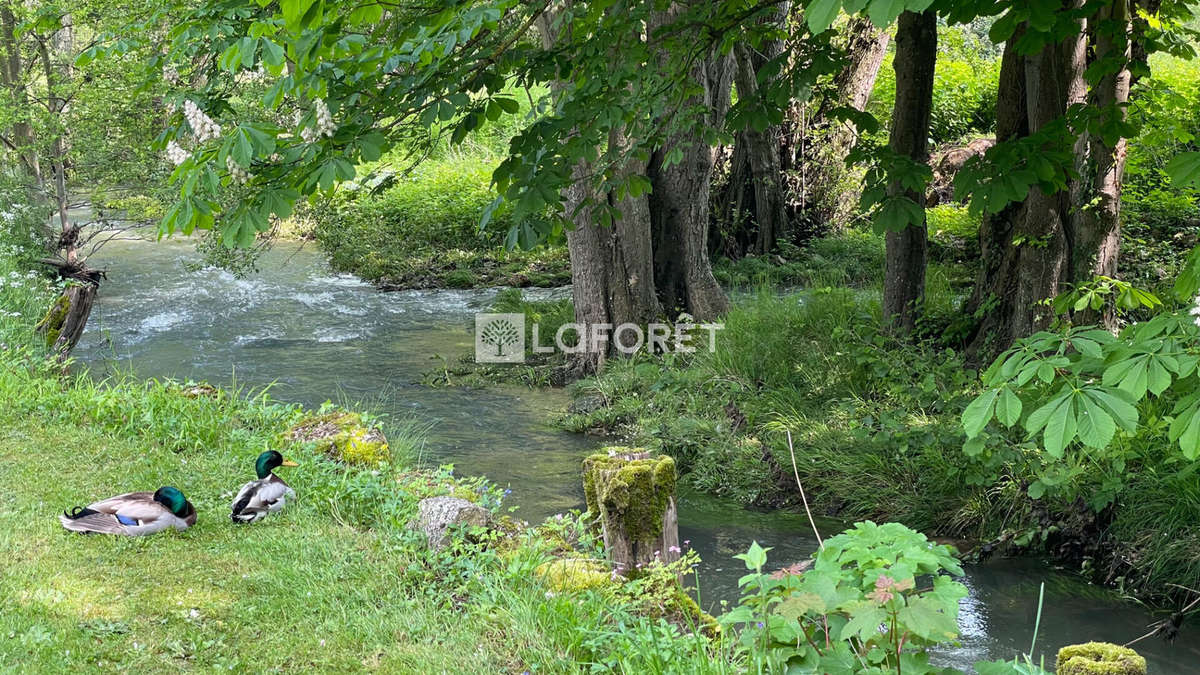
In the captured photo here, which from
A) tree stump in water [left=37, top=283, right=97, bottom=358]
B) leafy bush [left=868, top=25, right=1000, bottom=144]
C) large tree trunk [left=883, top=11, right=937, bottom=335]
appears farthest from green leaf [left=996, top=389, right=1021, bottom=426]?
leafy bush [left=868, top=25, right=1000, bottom=144]

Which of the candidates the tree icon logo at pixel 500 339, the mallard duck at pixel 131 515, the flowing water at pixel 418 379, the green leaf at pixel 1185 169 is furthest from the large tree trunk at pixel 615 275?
the green leaf at pixel 1185 169

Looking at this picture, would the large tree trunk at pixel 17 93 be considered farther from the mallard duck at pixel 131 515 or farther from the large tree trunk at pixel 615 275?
the mallard duck at pixel 131 515

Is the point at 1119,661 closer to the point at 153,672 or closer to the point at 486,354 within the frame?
Result: the point at 153,672

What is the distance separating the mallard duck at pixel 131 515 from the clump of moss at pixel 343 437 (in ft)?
4.06

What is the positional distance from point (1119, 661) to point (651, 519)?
185 cm

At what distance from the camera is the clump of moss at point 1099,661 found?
265 cm

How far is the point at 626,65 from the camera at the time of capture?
5367 millimetres

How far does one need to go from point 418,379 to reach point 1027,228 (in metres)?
6.12

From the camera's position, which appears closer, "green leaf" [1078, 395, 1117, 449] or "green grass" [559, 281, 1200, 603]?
"green leaf" [1078, 395, 1117, 449]

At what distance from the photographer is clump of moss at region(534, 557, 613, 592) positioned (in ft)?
13.1

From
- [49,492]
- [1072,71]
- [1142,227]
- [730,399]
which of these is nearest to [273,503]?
[49,492]

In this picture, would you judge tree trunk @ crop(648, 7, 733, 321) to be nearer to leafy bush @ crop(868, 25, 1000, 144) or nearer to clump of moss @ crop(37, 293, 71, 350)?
clump of moss @ crop(37, 293, 71, 350)

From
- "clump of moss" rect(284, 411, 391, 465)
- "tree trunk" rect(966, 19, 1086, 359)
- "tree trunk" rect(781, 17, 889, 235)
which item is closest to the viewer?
"clump of moss" rect(284, 411, 391, 465)

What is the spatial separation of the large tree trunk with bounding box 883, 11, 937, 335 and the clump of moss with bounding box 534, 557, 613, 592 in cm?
447
